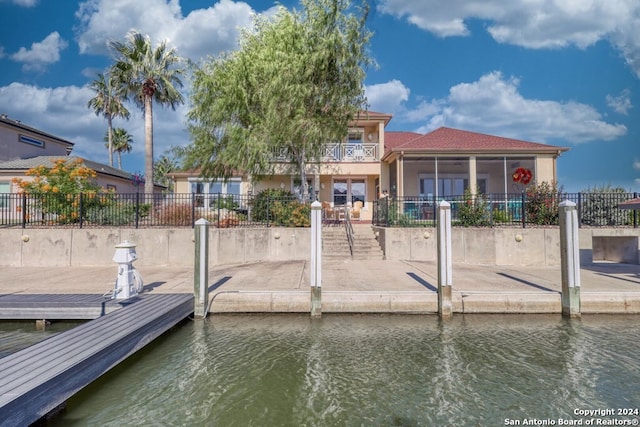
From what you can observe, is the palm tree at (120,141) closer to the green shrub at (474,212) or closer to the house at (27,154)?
the house at (27,154)

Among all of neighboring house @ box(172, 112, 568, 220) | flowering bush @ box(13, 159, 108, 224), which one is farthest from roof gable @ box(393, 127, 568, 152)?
flowering bush @ box(13, 159, 108, 224)

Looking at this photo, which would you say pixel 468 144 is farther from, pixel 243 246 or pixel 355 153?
pixel 243 246

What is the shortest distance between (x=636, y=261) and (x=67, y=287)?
16789 mm

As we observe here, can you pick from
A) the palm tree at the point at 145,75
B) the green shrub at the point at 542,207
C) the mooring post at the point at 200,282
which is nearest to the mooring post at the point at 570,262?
the green shrub at the point at 542,207

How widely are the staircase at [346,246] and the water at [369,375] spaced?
6.06 m

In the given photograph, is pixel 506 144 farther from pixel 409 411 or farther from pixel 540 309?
pixel 409 411

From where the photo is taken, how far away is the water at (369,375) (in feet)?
11.8

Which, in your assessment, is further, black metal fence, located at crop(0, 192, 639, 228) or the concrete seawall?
black metal fence, located at crop(0, 192, 639, 228)

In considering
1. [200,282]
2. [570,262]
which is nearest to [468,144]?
[570,262]

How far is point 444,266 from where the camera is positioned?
6.57 metres

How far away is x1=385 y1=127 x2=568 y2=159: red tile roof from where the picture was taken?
1881 centimetres

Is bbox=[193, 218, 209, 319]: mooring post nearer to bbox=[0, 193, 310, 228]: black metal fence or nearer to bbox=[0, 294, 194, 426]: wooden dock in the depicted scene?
bbox=[0, 294, 194, 426]: wooden dock

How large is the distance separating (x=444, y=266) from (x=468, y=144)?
50.3 ft

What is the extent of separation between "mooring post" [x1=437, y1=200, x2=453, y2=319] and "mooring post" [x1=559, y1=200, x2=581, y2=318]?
2129mm
